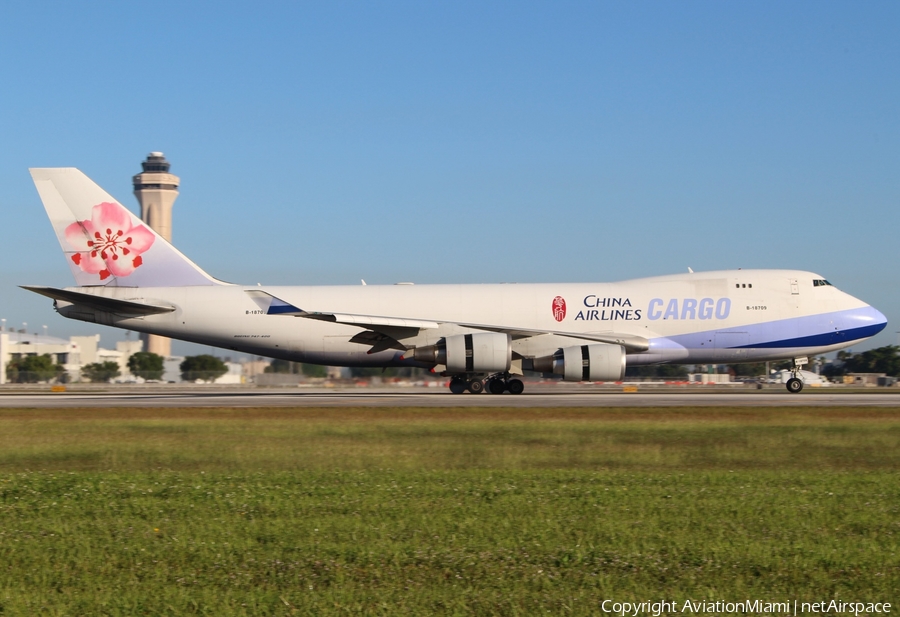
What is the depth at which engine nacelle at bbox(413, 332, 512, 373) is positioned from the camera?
34.0m

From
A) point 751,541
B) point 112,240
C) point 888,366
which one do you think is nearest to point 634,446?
point 751,541

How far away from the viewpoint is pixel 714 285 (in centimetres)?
3659

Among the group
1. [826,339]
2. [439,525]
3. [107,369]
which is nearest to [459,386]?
[826,339]

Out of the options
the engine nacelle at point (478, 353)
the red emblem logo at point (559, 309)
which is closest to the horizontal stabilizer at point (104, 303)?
the engine nacelle at point (478, 353)

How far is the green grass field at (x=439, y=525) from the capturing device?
6.93 metres

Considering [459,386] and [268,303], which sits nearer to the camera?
[268,303]

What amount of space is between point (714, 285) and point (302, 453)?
24470mm

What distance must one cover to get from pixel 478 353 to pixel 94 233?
16316 mm

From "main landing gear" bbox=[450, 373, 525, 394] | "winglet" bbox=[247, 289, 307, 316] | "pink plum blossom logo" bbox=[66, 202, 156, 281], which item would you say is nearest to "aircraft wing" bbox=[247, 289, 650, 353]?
"winglet" bbox=[247, 289, 307, 316]

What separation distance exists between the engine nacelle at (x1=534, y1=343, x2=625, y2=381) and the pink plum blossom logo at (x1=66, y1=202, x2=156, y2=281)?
1768 cm

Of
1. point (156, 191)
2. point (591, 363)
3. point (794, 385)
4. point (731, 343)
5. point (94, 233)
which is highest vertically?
point (156, 191)

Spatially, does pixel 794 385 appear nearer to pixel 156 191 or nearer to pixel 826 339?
pixel 826 339

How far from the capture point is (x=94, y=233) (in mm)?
36281

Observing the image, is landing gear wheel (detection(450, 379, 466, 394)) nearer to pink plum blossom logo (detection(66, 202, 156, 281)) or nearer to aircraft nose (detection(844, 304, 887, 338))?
pink plum blossom logo (detection(66, 202, 156, 281))
